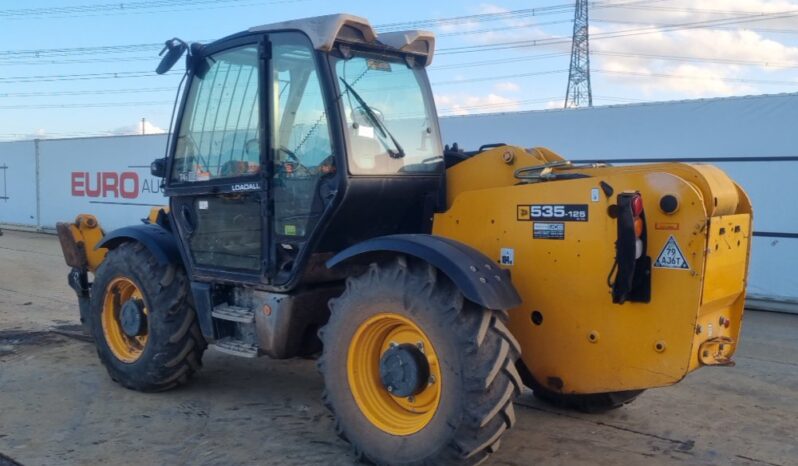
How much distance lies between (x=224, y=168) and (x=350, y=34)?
131 centimetres

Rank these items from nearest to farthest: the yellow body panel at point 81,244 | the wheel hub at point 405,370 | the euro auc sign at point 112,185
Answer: the wheel hub at point 405,370 → the yellow body panel at point 81,244 → the euro auc sign at point 112,185

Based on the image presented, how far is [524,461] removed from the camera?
4441 mm

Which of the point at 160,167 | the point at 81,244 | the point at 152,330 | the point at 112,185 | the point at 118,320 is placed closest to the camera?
the point at 152,330

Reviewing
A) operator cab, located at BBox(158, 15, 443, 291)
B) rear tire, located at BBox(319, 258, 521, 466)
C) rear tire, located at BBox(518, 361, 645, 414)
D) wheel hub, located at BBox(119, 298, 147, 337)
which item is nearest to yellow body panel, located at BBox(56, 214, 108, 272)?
wheel hub, located at BBox(119, 298, 147, 337)

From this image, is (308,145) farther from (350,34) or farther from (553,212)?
(553,212)

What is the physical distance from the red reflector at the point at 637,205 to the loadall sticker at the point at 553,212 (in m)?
0.30

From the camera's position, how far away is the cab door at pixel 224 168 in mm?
5051

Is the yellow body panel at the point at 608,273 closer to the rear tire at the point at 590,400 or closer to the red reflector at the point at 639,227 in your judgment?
the red reflector at the point at 639,227

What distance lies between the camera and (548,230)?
425 cm

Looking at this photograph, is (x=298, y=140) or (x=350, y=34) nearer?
(x=350, y=34)

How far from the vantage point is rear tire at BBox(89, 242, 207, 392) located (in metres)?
5.54

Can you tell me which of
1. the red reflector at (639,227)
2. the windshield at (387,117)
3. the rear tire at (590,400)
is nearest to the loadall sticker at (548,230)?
the red reflector at (639,227)

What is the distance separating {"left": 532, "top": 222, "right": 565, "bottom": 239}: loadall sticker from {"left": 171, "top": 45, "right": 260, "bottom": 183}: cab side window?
6.16 ft

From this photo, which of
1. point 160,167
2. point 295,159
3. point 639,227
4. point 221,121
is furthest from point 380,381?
point 160,167
